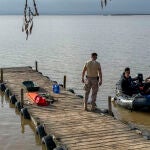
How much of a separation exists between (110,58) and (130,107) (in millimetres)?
26983

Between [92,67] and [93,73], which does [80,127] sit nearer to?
[93,73]

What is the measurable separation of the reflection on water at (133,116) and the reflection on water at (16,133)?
459cm

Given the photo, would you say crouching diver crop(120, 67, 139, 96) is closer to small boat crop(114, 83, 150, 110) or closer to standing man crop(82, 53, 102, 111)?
small boat crop(114, 83, 150, 110)

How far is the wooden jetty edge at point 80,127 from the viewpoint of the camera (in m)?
10.7

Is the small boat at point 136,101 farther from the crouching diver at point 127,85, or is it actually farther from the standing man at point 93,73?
the standing man at point 93,73

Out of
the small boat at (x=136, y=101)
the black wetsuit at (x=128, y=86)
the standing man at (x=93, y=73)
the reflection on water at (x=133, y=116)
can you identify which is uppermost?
the standing man at (x=93, y=73)

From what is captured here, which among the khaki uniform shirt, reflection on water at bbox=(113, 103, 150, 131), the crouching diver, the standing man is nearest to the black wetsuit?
the crouching diver

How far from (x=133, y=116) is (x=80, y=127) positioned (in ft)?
21.3

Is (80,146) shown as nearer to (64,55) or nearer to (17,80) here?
(17,80)

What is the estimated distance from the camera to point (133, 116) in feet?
60.0

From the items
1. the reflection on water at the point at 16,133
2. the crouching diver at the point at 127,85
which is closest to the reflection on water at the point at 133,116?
Answer: the crouching diver at the point at 127,85

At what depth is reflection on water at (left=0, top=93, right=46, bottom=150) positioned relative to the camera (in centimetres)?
1366

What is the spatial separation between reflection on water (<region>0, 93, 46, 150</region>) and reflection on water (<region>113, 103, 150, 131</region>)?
4.59m

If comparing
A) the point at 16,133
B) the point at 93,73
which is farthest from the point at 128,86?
the point at 16,133
